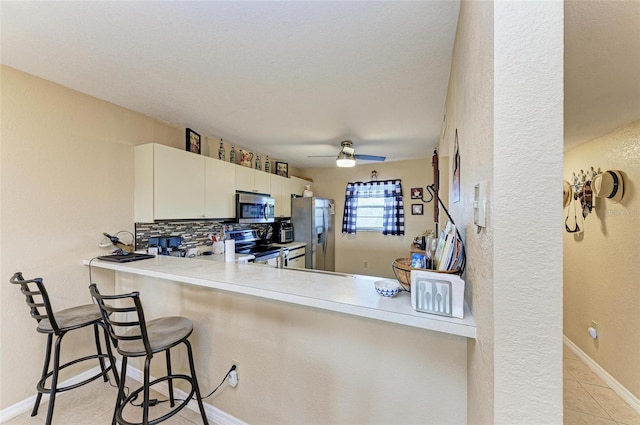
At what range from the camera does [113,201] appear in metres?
2.34

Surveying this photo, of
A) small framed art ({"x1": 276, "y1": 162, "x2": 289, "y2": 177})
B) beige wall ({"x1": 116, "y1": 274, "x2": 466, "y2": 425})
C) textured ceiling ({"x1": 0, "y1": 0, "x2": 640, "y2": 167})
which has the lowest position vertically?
beige wall ({"x1": 116, "y1": 274, "x2": 466, "y2": 425})

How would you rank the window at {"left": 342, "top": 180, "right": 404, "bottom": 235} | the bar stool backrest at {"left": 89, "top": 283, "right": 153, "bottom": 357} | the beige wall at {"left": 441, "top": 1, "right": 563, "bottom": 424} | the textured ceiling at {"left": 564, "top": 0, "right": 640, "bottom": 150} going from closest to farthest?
the beige wall at {"left": 441, "top": 1, "right": 563, "bottom": 424} → the textured ceiling at {"left": 564, "top": 0, "right": 640, "bottom": 150} → the bar stool backrest at {"left": 89, "top": 283, "right": 153, "bottom": 357} → the window at {"left": 342, "top": 180, "right": 404, "bottom": 235}

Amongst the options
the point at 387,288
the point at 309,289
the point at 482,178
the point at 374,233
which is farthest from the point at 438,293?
the point at 374,233

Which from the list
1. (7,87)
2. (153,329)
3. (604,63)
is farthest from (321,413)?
(7,87)

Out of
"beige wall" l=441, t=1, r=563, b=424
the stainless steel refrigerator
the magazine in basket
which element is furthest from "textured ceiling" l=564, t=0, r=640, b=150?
the stainless steel refrigerator

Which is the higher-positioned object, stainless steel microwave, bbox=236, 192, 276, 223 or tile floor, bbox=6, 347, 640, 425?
stainless steel microwave, bbox=236, 192, 276, 223

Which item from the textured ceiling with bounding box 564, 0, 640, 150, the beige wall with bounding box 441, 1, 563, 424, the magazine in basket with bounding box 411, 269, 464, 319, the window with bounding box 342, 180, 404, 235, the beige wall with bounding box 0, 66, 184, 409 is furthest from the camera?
the window with bounding box 342, 180, 404, 235

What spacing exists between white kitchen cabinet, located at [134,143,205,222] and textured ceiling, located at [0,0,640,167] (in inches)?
16.4

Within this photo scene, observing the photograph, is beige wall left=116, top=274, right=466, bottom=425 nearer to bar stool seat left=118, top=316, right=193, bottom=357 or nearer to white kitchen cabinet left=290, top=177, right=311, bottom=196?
bar stool seat left=118, top=316, right=193, bottom=357

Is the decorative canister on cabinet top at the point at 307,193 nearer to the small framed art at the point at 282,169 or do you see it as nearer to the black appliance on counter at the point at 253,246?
the small framed art at the point at 282,169

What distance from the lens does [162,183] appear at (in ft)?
8.05

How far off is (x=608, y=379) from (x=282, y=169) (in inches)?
183

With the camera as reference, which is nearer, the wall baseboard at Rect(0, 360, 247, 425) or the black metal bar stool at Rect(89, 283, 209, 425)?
the black metal bar stool at Rect(89, 283, 209, 425)

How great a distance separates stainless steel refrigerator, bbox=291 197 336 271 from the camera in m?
4.62
